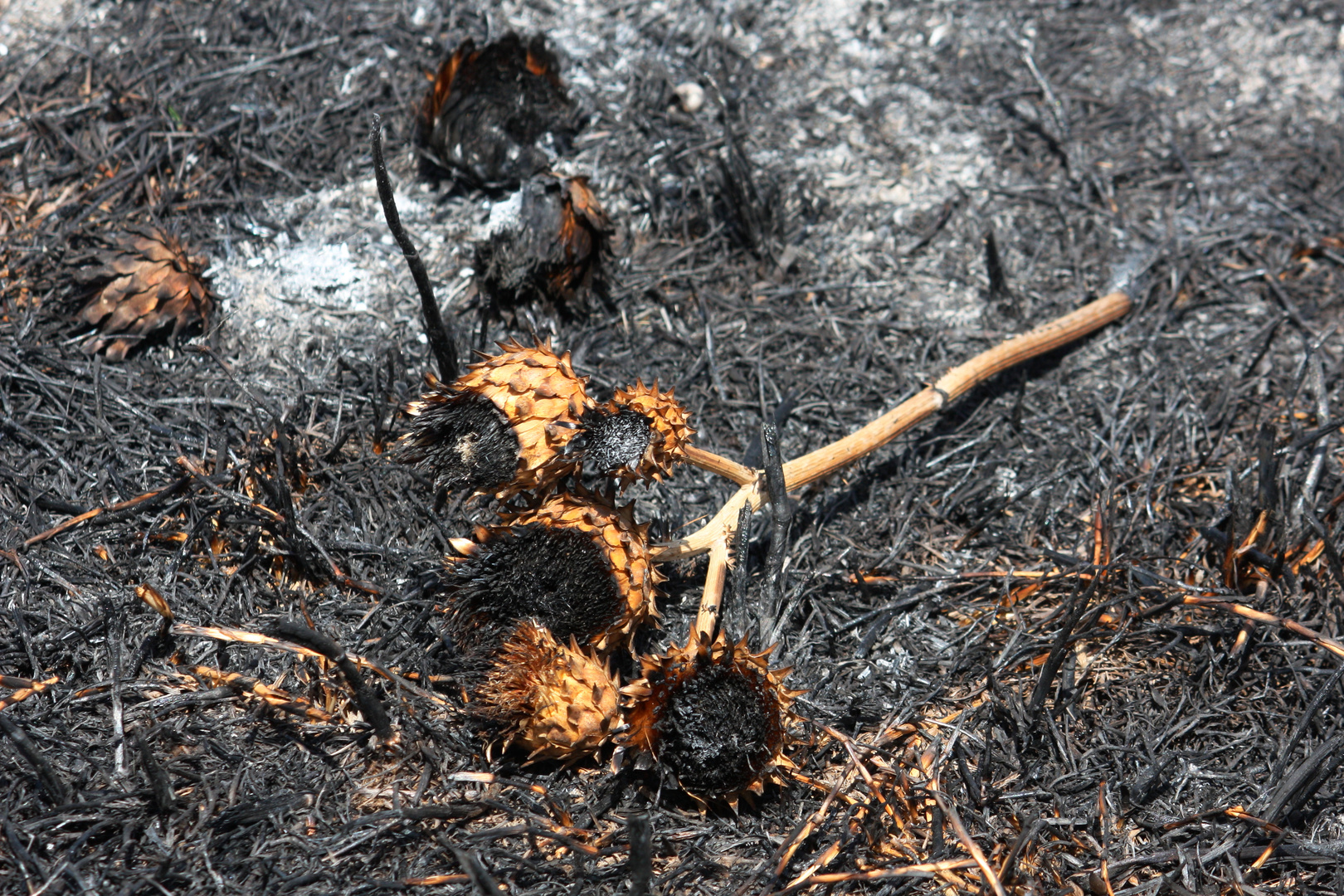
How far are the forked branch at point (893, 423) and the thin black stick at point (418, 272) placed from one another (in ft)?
2.85

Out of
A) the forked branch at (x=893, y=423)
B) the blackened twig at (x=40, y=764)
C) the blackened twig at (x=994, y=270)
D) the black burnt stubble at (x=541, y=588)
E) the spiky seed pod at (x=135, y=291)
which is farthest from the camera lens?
the blackened twig at (x=994, y=270)

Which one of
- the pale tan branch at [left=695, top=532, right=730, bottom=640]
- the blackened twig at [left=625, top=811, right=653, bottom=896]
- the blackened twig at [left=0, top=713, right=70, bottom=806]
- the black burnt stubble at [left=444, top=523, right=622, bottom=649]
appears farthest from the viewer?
the pale tan branch at [left=695, top=532, right=730, bottom=640]

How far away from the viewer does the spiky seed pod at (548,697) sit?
2158 mm

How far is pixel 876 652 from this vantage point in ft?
8.98

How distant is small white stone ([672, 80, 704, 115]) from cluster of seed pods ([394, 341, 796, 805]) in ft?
6.18

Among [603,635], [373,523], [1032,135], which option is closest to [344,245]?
[373,523]

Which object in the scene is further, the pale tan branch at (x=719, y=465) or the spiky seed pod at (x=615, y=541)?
the pale tan branch at (x=719, y=465)

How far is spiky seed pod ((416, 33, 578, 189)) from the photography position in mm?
3531

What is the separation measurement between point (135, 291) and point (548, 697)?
200 centimetres

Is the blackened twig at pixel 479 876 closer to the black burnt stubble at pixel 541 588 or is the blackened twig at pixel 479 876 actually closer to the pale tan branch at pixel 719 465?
the black burnt stubble at pixel 541 588

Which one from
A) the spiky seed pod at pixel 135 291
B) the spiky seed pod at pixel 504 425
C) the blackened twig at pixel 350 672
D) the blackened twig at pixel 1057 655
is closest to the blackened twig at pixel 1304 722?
the blackened twig at pixel 1057 655

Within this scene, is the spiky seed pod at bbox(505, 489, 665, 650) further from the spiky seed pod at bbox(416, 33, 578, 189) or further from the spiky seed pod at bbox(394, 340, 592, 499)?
the spiky seed pod at bbox(416, 33, 578, 189)

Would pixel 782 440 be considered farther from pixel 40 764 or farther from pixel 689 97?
pixel 40 764

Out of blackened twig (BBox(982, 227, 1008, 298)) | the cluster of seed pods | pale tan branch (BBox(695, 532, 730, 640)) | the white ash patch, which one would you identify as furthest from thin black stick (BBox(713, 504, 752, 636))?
blackened twig (BBox(982, 227, 1008, 298))
